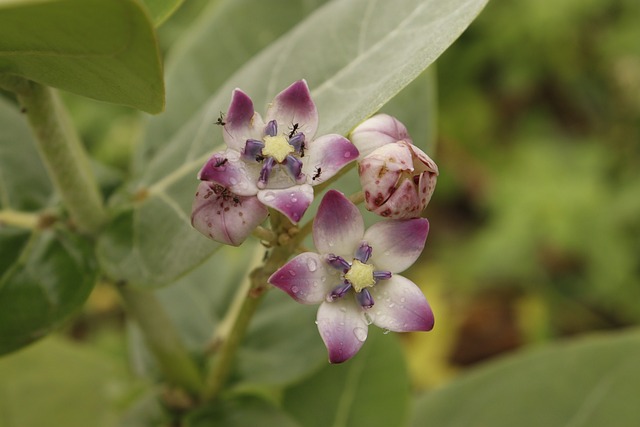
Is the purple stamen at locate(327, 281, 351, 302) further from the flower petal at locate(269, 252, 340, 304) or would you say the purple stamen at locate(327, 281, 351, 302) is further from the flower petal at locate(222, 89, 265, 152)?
the flower petal at locate(222, 89, 265, 152)

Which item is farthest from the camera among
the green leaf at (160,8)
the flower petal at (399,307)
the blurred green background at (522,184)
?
the blurred green background at (522,184)

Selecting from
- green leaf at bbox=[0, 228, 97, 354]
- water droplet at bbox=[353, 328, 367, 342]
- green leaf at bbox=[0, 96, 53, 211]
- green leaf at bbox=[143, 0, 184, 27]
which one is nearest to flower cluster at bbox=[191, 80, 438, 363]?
water droplet at bbox=[353, 328, 367, 342]

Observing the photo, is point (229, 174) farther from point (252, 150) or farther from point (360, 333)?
point (360, 333)

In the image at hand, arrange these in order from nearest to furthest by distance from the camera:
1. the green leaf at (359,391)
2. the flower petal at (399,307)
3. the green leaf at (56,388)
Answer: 1. the flower petal at (399,307)
2. the green leaf at (359,391)
3. the green leaf at (56,388)

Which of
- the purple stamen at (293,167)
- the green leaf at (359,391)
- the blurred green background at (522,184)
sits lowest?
the blurred green background at (522,184)

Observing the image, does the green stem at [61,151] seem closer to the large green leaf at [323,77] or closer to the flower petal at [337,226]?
the large green leaf at [323,77]

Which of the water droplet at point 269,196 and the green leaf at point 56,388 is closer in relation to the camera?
the water droplet at point 269,196

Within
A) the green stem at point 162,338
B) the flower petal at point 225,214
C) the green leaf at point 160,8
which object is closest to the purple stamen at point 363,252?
the flower petal at point 225,214

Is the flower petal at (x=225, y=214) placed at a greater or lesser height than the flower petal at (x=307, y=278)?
greater
